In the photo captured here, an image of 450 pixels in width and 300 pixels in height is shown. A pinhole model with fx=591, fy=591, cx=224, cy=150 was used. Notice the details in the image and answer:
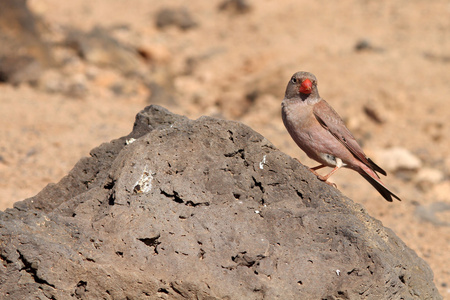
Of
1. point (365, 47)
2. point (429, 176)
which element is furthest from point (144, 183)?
point (365, 47)

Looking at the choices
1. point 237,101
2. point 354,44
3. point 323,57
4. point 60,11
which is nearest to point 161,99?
point 237,101

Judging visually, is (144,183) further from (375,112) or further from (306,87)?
(375,112)

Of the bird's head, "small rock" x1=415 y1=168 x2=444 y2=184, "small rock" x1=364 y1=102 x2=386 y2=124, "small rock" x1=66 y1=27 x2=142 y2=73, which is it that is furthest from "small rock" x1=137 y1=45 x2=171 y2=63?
the bird's head

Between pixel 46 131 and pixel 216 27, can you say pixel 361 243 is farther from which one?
pixel 216 27

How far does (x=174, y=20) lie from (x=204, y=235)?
1547cm

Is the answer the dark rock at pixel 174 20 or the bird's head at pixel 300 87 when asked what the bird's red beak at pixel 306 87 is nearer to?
the bird's head at pixel 300 87

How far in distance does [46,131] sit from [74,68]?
4.45 m

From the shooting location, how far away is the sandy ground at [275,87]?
8719 millimetres

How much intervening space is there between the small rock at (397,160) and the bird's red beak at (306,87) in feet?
21.0

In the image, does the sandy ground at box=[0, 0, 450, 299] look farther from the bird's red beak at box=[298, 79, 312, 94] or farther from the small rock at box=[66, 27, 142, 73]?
the bird's red beak at box=[298, 79, 312, 94]

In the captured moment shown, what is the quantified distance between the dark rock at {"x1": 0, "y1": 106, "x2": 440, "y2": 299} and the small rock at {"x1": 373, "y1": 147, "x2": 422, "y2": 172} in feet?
21.8

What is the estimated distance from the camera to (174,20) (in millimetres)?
18750

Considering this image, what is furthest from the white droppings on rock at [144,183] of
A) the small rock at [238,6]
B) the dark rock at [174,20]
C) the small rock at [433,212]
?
the small rock at [238,6]

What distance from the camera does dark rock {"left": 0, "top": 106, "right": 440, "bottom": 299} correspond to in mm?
3844
